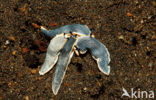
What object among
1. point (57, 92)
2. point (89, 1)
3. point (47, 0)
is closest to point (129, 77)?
point (57, 92)

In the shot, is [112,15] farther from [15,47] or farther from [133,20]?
[15,47]

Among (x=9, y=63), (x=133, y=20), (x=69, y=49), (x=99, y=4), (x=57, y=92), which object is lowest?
(x=57, y=92)

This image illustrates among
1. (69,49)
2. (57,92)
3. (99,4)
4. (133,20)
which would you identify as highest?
(99,4)

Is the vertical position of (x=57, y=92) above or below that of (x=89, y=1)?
below

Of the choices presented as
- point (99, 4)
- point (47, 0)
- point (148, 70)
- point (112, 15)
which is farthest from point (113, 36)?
point (47, 0)

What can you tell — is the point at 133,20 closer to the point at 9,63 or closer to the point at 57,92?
the point at 57,92

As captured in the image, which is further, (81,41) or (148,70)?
(148,70)
